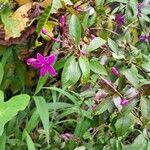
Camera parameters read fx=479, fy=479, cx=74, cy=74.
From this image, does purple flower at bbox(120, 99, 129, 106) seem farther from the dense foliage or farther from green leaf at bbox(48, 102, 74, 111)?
green leaf at bbox(48, 102, 74, 111)

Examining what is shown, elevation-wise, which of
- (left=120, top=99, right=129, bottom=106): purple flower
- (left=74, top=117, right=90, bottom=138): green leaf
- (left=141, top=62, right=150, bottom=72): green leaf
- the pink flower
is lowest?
(left=74, top=117, right=90, bottom=138): green leaf

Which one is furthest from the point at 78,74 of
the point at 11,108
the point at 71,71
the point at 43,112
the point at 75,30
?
the point at 43,112

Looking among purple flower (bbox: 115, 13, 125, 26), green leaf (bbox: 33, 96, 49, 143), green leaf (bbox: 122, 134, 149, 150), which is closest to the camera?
green leaf (bbox: 122, 134, 149, 150)

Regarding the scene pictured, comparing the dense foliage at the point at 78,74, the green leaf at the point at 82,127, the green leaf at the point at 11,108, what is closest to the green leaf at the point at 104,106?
the dense foliage at the point at 78,74

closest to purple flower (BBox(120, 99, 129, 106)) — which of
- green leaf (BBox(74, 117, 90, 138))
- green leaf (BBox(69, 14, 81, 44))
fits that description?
green leaf (BBox(69, 14, 81, 44))

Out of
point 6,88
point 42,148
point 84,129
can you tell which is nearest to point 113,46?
point 84,129

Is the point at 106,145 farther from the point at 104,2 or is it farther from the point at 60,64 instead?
the point at 104,2

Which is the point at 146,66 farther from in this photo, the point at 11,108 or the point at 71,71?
the point at 11,108

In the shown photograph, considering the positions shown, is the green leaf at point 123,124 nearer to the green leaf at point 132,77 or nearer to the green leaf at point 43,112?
the green leaf at point 132,77
